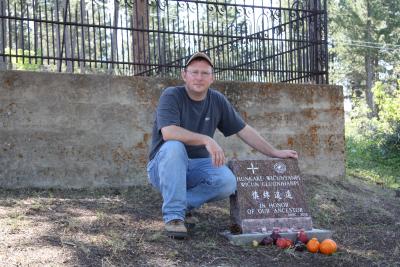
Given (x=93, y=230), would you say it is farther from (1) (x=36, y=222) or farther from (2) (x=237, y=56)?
(2) (x=237, y=56)

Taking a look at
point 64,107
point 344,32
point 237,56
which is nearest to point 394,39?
point 344,32

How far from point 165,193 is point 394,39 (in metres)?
38.6

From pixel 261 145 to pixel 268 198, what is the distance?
0.47m

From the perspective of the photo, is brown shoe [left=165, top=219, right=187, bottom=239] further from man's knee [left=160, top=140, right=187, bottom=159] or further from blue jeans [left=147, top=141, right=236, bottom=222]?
man's knee [left=160, top=140, right=187, bottom=159]

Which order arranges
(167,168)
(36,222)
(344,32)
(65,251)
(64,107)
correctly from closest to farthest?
(65,251) < (167,168) < (36,222) < (64,107) < (344,32)

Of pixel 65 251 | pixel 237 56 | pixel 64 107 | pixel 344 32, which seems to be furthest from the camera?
pixel 344 32

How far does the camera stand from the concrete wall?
624 cm

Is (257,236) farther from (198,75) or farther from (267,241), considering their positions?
(198,75)

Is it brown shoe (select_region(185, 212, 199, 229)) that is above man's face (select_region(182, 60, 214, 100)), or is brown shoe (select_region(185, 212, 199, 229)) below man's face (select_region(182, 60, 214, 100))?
below

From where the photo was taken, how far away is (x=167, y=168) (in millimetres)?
4270

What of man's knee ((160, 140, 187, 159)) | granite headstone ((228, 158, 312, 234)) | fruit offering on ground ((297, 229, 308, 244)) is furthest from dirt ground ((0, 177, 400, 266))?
man's knee ((160, 140, 187, 159))

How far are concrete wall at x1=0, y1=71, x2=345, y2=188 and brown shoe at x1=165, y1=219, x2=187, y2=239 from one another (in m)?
2.44

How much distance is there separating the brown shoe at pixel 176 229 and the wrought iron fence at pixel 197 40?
10.5 ft

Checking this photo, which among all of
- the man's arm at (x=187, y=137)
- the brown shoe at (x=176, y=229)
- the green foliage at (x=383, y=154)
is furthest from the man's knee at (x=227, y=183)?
the green foliage at (x=383, y=154)
